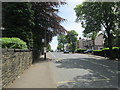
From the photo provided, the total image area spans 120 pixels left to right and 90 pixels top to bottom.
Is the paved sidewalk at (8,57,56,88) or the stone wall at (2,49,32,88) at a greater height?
the stone wall at (2,49,32,88)

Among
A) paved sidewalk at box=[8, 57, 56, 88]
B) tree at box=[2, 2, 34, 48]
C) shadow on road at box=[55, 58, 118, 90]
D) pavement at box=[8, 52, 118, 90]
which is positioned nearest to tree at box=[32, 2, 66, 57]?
tree at box=[2, 2, 34, 48]

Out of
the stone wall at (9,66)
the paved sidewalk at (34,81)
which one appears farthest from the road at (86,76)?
the stone wall at (9,66)

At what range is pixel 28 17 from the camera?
1416 cm

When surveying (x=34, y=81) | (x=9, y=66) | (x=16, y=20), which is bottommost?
(x=34, y=81)

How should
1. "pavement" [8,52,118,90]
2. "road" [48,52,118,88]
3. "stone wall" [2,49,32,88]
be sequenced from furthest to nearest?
1. "road" [48,52,118,88]
2. "pavement" [8,52,118,90]
3. "stone wall" [2,49,32,88]

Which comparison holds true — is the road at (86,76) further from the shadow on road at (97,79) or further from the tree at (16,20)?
the tree at (16,20)

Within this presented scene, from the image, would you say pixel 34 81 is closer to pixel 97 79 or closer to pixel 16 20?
pixel 97 79

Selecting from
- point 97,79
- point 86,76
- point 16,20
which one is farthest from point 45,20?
point 97,79

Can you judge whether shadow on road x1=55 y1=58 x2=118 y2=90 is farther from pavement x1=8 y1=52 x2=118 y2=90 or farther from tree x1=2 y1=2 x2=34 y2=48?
tree x1=2 y1=2 x2=34 y2=48

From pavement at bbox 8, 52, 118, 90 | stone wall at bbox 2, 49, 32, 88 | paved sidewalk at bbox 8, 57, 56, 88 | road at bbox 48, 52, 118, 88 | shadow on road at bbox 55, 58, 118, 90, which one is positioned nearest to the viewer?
stone wall at bbox 2, 49, 32, 88

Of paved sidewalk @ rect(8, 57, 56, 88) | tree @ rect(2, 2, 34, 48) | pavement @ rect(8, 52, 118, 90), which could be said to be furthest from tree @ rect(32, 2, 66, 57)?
paved sidewalk @ rect(8, 57, 56, 88)

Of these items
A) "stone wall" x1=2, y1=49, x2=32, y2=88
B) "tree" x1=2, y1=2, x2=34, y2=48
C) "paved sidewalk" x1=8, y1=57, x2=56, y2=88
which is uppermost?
"tree" x1=2, y1=2, x2=34, y2=48

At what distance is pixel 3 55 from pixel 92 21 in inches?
723

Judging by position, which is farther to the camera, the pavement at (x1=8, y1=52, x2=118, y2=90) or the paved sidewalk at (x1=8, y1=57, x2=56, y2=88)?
the pavement at (x1=8, y1=52, x2=118, y2=90)
